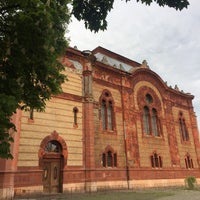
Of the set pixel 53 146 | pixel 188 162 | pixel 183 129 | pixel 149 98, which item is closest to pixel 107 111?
pixel 53 146

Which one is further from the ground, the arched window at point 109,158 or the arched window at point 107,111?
the arched window at point 107,111

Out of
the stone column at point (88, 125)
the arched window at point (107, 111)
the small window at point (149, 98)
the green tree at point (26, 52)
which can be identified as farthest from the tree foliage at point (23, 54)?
the small window at point (149, 98)

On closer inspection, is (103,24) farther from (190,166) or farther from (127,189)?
(190,166)

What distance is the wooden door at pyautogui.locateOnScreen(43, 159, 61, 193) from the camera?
16047 mm

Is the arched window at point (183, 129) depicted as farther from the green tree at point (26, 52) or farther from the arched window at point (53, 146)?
the green tree at point (26, 52)

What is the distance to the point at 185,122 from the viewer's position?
2958 centimetres

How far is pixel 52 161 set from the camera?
16.7m

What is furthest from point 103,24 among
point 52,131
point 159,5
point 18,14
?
point 52,131

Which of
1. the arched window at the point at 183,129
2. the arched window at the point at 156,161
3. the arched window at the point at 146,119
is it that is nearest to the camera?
the arched window at the point at 156,161

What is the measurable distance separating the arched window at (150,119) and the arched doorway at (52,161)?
10.3 metres

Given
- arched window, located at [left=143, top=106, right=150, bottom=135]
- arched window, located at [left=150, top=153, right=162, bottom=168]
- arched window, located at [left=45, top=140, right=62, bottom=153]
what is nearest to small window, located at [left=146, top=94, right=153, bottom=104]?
arched window, located at [left=143, top=106, right=150, bottom=135]

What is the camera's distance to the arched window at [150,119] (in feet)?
81.1

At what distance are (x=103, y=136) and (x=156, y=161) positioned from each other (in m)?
7.36

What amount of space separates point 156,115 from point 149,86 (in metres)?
3.28
